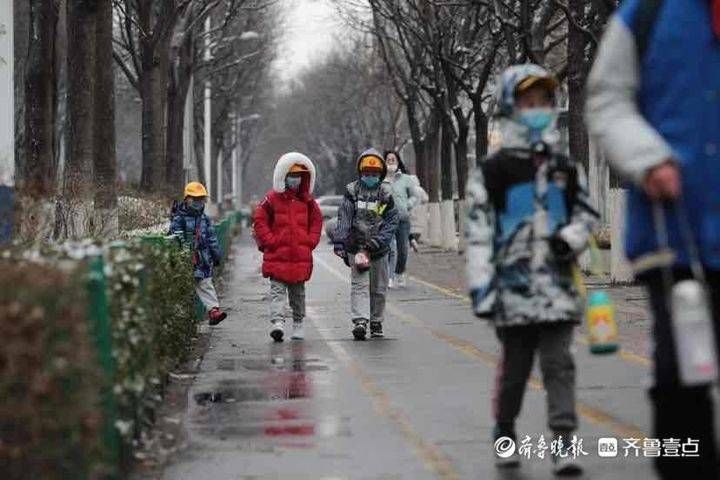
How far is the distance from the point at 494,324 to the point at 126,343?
5.45 feet

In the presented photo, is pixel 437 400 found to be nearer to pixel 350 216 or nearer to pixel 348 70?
pixel 350 216

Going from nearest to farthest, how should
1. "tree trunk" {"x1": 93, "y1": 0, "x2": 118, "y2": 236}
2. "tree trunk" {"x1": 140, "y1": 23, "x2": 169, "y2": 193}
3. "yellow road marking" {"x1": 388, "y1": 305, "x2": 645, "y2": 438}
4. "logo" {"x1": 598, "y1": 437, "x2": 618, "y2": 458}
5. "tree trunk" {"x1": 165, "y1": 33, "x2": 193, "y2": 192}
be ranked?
"logo" {"x1": 598, "y1": 437, "x2": 618, "y2": 458} < "yellow road marking" {"x1": 388, "y1": 305, "x2": 645, "y2": 438} < "tree trunk" {"x1": 93, "y1": 0, "x2": 118, "y2": 236} < "tree trunk" {"x1": 140, "y1": 23, "x2": 169, "y2": 193} < "tree trunk" {"x1": 165, "y1": 33, "x2": 193, "y2": 192}

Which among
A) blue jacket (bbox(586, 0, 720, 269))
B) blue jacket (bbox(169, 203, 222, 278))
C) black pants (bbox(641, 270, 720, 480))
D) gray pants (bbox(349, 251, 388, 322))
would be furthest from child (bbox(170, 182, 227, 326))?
black pants (bbox(641, 270, 720, 480))

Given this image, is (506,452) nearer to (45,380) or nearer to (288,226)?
(45,380)

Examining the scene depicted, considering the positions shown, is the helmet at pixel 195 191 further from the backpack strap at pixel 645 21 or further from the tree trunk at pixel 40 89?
the backpack strap at pixel 645 21

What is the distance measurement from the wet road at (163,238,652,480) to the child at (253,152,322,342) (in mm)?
621

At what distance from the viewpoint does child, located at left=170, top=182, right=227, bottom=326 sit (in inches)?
696

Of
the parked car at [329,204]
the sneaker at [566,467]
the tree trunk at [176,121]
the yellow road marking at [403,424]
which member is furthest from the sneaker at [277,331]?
the parked car at [329,204]

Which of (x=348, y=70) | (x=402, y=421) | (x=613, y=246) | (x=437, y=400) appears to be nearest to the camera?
(x=402, y=421)

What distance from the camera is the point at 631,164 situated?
18.8 ft

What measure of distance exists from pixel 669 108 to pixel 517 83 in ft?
6.16

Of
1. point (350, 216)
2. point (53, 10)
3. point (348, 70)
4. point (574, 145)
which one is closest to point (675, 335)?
point (350, 216)

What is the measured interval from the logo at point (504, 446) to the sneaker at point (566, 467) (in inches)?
13.5

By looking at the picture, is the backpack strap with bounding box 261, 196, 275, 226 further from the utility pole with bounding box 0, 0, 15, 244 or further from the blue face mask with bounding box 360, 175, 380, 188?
the utility pole with bounding box 0, 0, 15, 244
